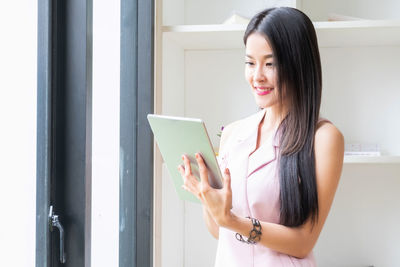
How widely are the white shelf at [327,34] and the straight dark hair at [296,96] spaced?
0.52 meters

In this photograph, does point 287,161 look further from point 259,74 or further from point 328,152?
point 259,74

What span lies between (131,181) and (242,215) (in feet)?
1.57

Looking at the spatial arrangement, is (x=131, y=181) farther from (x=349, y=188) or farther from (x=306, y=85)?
(x=349, y=188)

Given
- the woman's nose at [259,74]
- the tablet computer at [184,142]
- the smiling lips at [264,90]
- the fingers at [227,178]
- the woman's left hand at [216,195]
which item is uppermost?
the woman's nose at [259,74]

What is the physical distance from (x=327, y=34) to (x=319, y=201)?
817mm

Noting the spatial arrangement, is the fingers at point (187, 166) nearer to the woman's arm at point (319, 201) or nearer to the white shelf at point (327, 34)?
the woman's arm at point (319, 201)

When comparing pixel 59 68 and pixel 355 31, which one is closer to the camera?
pixel 59 68

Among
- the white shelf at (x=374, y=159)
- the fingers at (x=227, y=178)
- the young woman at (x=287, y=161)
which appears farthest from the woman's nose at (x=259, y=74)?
the white shelf at (x=374, y=159)

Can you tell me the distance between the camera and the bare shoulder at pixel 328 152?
123 centimetres

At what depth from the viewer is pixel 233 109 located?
220cm

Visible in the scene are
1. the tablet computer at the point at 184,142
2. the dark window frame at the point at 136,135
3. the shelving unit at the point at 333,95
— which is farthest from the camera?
the shelving unit at the point at 333,95

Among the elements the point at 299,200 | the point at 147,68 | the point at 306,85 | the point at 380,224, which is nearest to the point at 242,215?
the point at 299,200

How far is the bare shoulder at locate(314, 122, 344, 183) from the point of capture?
1.23 metres
